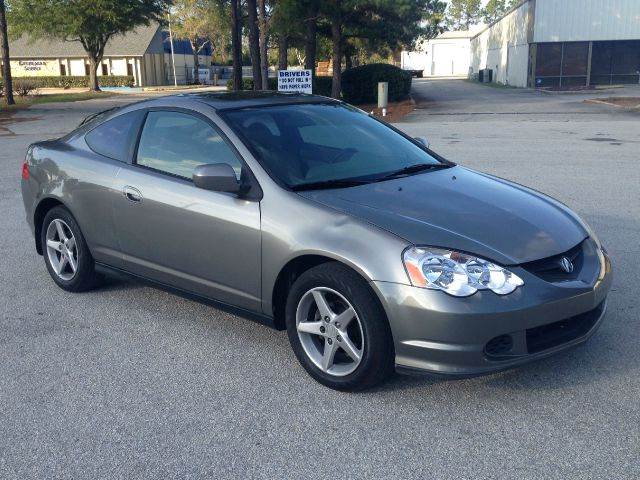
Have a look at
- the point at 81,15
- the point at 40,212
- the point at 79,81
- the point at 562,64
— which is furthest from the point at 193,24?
the point at 40,212

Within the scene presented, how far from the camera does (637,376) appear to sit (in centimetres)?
385

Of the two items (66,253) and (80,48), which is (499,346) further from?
(80,48)

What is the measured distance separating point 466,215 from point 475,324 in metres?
0.76

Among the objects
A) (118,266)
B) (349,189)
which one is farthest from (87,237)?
(349,189)

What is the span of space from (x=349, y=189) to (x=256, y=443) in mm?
1587

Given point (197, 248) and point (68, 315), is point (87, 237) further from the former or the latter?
point (197, 248)

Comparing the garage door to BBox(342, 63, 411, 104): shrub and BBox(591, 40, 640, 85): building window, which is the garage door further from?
BBox(342, 63, 411, 104): shrub

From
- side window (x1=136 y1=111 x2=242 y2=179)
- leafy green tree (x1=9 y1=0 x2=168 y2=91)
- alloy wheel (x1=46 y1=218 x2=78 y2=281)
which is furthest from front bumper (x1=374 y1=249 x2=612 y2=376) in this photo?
leafy green tree (x1=9 y1=0 x2=168 y2=91)

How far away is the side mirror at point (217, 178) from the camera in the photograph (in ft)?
13.3

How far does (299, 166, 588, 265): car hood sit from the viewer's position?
356cm

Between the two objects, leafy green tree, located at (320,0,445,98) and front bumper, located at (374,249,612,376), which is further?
leafy green tree, located at (320,0,445,98)

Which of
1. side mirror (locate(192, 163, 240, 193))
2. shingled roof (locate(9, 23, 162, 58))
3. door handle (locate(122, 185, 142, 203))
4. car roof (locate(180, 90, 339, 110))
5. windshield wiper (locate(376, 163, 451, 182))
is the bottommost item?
door handle (locate(122, 185, 142, 203))

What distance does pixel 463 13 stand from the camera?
15488 centimetres

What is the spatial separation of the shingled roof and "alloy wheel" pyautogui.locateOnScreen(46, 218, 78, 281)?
2559 inches
